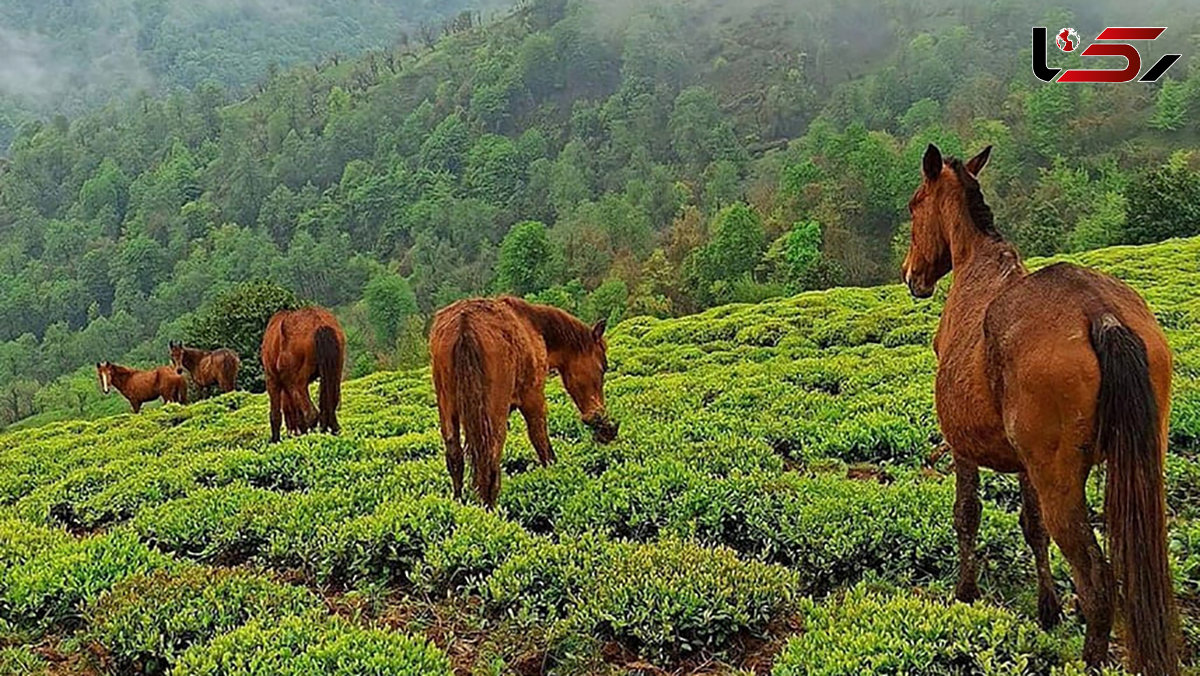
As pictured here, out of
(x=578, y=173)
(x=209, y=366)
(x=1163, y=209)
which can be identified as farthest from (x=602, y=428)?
(x=578, y=173)

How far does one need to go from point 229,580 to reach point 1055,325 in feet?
19.2

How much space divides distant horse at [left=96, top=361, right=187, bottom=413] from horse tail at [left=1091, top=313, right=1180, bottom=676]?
32351 mm

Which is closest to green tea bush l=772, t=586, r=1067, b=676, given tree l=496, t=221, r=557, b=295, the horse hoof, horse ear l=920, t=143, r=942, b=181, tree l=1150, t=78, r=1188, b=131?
the horse hoof

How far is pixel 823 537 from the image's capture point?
22.0ft

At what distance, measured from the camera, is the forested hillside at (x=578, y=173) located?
62094mm

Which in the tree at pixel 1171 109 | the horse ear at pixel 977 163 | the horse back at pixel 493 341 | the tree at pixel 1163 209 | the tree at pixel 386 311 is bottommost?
the tree at pixel 386 311

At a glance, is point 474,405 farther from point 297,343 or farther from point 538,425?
point 297,343

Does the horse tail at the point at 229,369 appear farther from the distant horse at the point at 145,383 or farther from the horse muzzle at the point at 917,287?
the horse muzzle at the point at 917,287

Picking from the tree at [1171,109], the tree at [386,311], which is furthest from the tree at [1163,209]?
the tree at [386,311]

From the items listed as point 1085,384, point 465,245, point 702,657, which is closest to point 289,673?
point 702,657

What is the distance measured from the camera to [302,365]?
45.1 ft

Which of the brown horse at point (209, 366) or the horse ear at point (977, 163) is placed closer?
the horse ear at point (977, 163)

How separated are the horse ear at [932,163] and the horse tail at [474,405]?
14.7 ft

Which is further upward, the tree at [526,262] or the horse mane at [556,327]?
the horse mane at [556,327]
